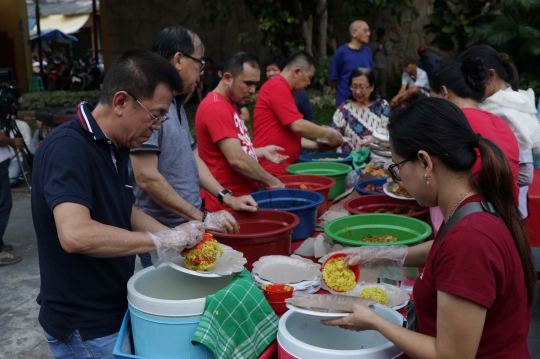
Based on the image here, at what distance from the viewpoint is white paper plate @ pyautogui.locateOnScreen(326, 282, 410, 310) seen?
1930 millimetres

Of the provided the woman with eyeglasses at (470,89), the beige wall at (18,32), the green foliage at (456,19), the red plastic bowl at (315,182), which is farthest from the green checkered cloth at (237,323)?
the beige wall at (18,32)

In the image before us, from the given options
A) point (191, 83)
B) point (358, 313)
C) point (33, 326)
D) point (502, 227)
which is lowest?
point (33, 326)

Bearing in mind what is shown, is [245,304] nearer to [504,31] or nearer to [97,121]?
[97,121]

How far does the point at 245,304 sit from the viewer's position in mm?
1797

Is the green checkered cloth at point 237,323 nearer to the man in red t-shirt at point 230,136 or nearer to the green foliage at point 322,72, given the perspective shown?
the man in red t-shirt at point 230,136

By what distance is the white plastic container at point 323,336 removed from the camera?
1601 mm

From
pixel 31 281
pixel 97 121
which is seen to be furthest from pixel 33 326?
pixel 97 121

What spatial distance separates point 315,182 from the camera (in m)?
3.26

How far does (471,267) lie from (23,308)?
410cm

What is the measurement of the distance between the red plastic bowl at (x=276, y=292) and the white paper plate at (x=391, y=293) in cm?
17

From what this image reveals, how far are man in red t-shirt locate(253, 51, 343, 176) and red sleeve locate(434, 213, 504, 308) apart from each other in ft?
8.92

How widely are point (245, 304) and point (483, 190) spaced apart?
2.72 feet

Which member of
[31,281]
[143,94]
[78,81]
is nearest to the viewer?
[143,94]

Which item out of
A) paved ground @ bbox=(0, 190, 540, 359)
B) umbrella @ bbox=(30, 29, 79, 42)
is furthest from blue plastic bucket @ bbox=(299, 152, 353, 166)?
umbrella @ bbox=(30, 29, 79, 42)
